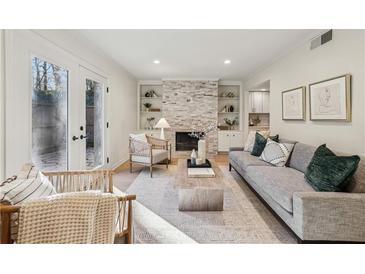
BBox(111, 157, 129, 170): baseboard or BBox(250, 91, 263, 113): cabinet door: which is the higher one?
BBox(250, 91, 263, 113): cabinet door

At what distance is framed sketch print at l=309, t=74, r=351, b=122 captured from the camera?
2.64 metres

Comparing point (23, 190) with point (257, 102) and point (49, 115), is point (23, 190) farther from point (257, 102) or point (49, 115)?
point (257, 102)

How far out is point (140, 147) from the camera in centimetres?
476

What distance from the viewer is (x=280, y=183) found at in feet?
7.92

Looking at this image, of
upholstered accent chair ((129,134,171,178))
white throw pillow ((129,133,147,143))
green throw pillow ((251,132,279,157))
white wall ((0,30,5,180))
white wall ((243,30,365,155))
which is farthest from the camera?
white throw pillow ((129,133,147,143))

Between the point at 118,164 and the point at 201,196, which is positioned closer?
the point at 201,196

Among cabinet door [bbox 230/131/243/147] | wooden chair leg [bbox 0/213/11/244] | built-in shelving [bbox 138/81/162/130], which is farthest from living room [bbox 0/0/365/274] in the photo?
cabinet door [bbox 230/131/243/147]

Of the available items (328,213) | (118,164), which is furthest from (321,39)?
(118,164)

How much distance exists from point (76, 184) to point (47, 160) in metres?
0.97

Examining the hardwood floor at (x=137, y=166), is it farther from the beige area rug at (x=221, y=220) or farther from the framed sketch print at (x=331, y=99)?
the framed sketch print at (x=331, y=99)

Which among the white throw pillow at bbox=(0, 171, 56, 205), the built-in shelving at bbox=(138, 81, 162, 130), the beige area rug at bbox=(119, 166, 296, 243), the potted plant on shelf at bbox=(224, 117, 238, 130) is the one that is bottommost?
the beige area rug at bbox=(119, 166, 296, 243)

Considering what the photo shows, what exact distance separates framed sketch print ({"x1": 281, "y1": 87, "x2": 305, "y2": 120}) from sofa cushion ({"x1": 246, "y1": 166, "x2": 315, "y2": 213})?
1241mm

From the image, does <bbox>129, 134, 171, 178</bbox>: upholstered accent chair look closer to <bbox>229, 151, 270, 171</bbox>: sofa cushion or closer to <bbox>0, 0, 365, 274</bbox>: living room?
<bbox>0, 0, 365, 274</bbox>: living room

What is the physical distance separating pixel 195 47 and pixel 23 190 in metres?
3.37
